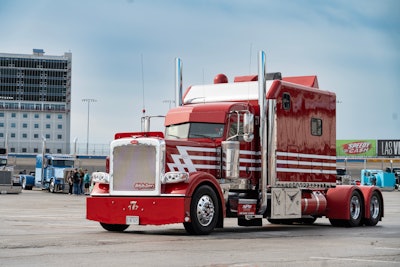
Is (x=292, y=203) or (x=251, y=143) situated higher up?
(x=251, y=143)

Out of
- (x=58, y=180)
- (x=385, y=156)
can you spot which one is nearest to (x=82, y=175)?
(x=58, y=180)

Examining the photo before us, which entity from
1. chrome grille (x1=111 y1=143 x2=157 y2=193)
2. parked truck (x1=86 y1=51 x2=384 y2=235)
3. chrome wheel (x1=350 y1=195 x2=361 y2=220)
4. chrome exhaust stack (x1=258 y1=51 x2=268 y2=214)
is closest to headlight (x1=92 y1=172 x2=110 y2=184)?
parked truck (x1=86 y1=51 x2=384 y2=235)

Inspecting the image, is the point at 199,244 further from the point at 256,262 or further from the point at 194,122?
the point at 194,122

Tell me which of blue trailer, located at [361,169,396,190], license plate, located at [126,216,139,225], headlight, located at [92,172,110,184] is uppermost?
headlight, located at [92,172,110,184]

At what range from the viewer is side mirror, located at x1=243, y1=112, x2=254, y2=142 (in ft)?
57.7

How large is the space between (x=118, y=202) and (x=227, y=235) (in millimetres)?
2498

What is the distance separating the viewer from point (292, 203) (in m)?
19.8

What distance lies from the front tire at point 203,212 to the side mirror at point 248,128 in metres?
1.55

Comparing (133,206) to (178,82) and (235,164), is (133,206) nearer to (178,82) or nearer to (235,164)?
(235,164)

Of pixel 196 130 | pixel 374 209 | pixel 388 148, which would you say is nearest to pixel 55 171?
pixel 374 209

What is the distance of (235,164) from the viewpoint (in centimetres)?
1783

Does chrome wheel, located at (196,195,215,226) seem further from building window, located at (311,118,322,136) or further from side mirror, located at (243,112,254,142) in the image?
building window, located at (311,118,322,136)

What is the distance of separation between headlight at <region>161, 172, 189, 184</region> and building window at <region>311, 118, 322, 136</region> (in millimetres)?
5962

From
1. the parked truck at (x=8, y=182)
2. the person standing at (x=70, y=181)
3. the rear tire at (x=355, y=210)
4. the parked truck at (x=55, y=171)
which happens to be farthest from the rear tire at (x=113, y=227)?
the parked truck at (x=55, y=171)
